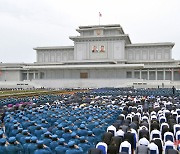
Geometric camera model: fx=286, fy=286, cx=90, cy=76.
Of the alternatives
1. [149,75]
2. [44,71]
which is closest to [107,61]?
[149,75]

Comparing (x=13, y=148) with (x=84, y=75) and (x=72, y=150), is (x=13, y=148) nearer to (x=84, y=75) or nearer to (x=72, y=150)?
(x=72, y=150)

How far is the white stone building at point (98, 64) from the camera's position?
73.1m

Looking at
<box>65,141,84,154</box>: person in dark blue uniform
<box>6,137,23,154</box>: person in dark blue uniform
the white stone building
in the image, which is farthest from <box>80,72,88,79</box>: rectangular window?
<box>65,141,84,154</box>: person in dark blue uniform

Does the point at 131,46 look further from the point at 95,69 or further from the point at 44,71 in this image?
the point at 44,71

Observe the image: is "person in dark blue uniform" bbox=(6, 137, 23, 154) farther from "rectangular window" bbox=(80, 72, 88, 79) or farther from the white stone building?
"rectangular window" bbox=(80, 72, 88, 79)

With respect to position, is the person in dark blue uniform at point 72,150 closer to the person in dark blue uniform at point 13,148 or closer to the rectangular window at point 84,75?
the person in dark blue uniform at point 13,148

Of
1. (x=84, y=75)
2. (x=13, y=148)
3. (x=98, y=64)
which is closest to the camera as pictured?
(x=13, y=148)

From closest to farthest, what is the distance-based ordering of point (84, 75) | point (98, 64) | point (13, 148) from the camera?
point (13, 148) < point (84, 75) < point (98, 64)

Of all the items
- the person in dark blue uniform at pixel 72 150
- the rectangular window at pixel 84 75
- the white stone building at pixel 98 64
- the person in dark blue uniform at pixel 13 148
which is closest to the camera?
the person in dark blue uniform at pixel 72 150

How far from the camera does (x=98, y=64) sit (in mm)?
79188

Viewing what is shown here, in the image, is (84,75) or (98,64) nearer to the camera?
(84,75)

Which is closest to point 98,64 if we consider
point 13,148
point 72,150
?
point 13,148

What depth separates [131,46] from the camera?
8688cm

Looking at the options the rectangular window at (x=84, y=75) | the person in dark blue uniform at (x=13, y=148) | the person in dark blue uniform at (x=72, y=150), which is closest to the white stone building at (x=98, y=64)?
the rectangular window at (x=84, y=75)
